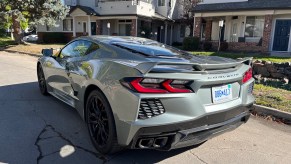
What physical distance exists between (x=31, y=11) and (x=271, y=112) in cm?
2030

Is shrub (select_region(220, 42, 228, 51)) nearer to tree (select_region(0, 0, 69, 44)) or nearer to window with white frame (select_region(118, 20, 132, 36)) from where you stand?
window with white frame (select_region(118, 20, 132, 36))

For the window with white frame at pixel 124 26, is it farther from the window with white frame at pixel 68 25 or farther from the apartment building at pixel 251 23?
the apartment building at pixel 251 23

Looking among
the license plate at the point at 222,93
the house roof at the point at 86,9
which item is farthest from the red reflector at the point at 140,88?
the house roof at the point at 86,9

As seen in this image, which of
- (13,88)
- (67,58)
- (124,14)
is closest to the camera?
(67,58)

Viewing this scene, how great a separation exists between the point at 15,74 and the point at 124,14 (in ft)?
55.3

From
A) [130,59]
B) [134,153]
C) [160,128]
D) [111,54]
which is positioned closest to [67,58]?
[111,54]

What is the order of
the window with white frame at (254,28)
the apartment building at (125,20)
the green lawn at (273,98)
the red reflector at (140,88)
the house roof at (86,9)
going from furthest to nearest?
the house roof at (86,9) < the apartment building at (125,20) < the window with white frame at (254,28) < the green lawn at (273,98) < the red reflector at (140,88)

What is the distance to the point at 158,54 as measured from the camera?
3613 mm

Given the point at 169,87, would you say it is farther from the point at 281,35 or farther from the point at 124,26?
the point at 124,26

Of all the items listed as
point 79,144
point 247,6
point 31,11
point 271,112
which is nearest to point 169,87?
point 79,144

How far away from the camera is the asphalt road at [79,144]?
322 cm

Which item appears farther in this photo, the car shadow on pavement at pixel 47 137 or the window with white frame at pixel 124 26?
the window with white frame at pixel 124 26

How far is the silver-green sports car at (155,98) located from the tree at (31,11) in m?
18.5

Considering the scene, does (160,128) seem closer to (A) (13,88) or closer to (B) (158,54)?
(B) (158,54)
